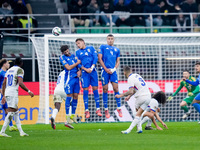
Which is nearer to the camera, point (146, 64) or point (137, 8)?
point (146, 64)

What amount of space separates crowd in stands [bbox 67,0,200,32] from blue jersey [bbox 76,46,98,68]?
746 centimetres

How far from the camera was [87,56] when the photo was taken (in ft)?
47.9

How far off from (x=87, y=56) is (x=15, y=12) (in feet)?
30.9

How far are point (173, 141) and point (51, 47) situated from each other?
10304 millimetres

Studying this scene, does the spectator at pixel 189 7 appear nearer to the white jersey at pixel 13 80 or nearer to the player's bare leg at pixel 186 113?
the player's bare leg at pixel 186 113

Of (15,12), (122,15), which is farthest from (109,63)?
(15,12)

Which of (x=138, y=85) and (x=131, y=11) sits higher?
(x=131, y=11)

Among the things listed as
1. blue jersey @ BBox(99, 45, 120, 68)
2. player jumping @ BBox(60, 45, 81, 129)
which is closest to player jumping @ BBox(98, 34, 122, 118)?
blue jersey @ BBox(99, 45, 120, 68)

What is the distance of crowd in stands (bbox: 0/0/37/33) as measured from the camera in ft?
71.0

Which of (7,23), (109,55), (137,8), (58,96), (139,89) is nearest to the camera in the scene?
(139,89)

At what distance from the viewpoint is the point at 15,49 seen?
827 inches

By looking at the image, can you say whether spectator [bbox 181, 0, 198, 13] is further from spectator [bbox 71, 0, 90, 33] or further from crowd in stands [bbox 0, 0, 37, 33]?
crowd in stands [bbox 0, 0, 37, 33]

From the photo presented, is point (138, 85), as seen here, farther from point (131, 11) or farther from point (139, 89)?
point (131, 11)

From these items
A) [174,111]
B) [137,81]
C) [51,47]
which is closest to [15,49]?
[51,47]
